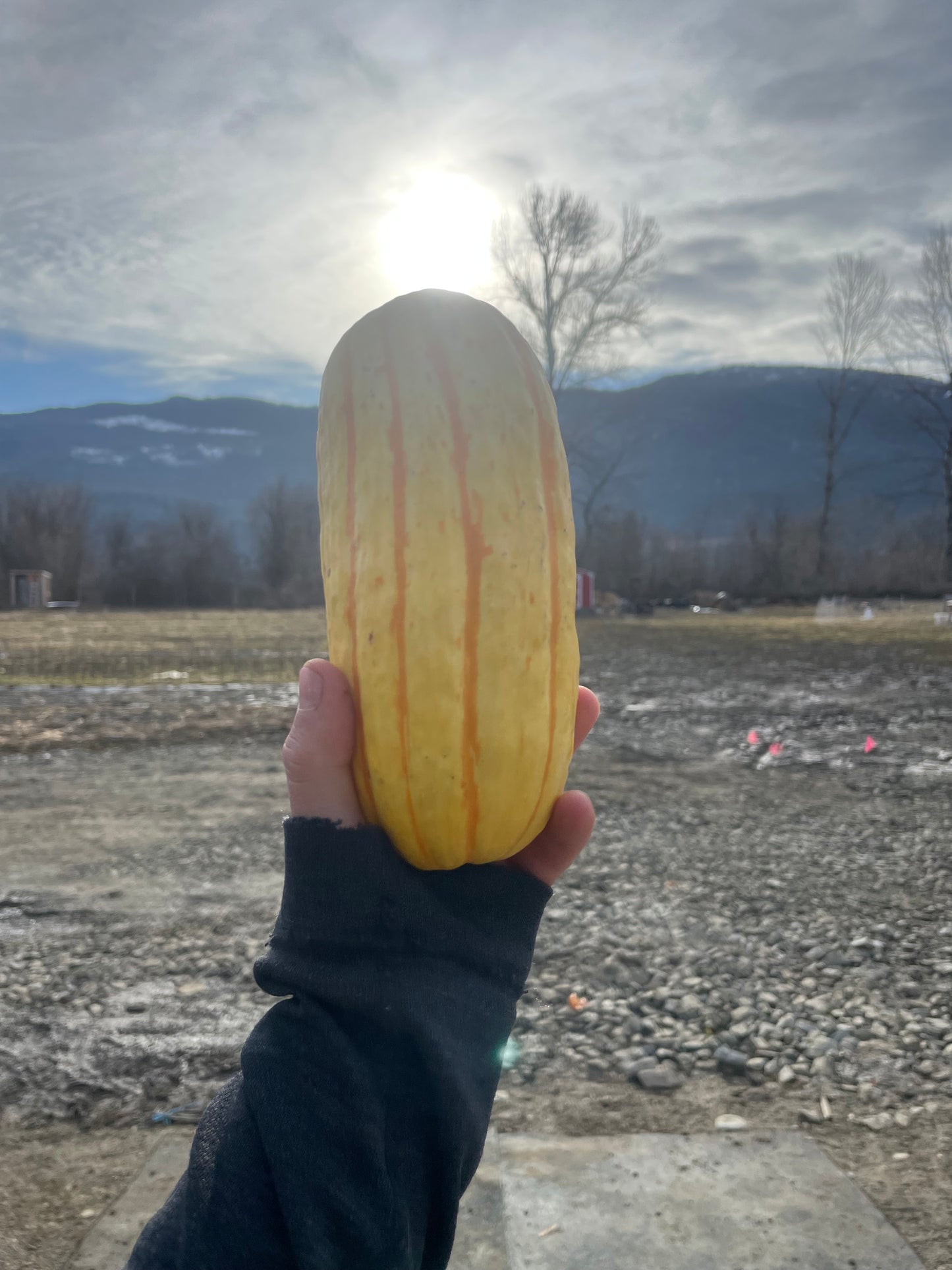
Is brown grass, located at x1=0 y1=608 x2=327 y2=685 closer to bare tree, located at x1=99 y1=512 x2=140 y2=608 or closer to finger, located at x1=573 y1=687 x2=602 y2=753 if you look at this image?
finger, located at x1=573 y1=687 x2=602 y2=753

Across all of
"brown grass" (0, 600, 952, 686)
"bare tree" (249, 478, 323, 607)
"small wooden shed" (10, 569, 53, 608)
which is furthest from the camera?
"bare tree" (249, 478, 323, 607)

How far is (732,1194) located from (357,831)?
1772 mm

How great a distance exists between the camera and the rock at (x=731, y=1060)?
290cm

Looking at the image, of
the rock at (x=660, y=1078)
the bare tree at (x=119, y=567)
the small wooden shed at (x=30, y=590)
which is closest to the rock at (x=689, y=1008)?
the rock at (x=660, y=1078)

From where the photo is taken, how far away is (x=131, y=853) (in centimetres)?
488

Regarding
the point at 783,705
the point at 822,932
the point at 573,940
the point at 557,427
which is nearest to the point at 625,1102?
the point at 573,940

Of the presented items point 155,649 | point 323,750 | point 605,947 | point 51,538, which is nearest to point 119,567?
point 51,538

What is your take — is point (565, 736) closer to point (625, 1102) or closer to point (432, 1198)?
point (432, 1198)

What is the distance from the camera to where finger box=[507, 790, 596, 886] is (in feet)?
4.54

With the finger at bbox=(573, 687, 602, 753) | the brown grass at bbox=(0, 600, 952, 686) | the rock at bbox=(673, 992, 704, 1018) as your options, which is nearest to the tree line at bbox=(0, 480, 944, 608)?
the brown grass at bbox=(0, 600, 952, 686)

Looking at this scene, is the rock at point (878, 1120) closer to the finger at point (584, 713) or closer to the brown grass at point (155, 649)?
the finger at point (584, 713)

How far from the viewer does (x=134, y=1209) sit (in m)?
2.27

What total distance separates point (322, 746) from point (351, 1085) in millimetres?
430

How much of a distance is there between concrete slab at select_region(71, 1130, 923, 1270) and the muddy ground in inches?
3.7
